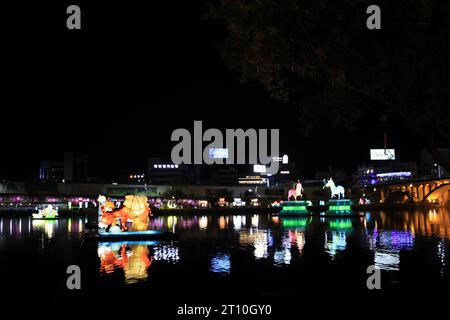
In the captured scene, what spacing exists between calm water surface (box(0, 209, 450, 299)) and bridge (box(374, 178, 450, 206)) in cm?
8502

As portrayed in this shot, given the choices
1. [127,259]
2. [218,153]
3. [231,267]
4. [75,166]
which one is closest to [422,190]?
[218,153]

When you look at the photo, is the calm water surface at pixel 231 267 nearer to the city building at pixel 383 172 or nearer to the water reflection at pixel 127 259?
the water reflection at pixel 127 259

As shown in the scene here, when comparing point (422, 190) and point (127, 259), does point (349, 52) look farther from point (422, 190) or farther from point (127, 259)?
point (422, 190)

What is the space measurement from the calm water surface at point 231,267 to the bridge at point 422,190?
279 ft

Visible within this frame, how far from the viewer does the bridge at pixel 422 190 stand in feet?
342

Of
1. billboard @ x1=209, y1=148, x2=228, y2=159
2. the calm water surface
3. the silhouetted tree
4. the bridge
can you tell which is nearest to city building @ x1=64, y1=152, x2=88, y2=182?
billboard @ x1=209, y1=148, x2=228, y2=159

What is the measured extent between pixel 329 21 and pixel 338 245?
14.8m

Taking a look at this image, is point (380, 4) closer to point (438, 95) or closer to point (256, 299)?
point (438, 95)

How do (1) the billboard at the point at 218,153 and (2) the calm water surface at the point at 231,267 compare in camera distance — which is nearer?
(2) the calm water surface at the point at 231,267

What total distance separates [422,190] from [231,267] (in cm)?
10872

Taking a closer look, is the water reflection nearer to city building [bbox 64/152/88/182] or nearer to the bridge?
the bridge

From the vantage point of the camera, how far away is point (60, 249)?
75.2 feet

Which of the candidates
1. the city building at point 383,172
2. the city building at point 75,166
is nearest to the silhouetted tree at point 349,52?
the city building at point 75,166
